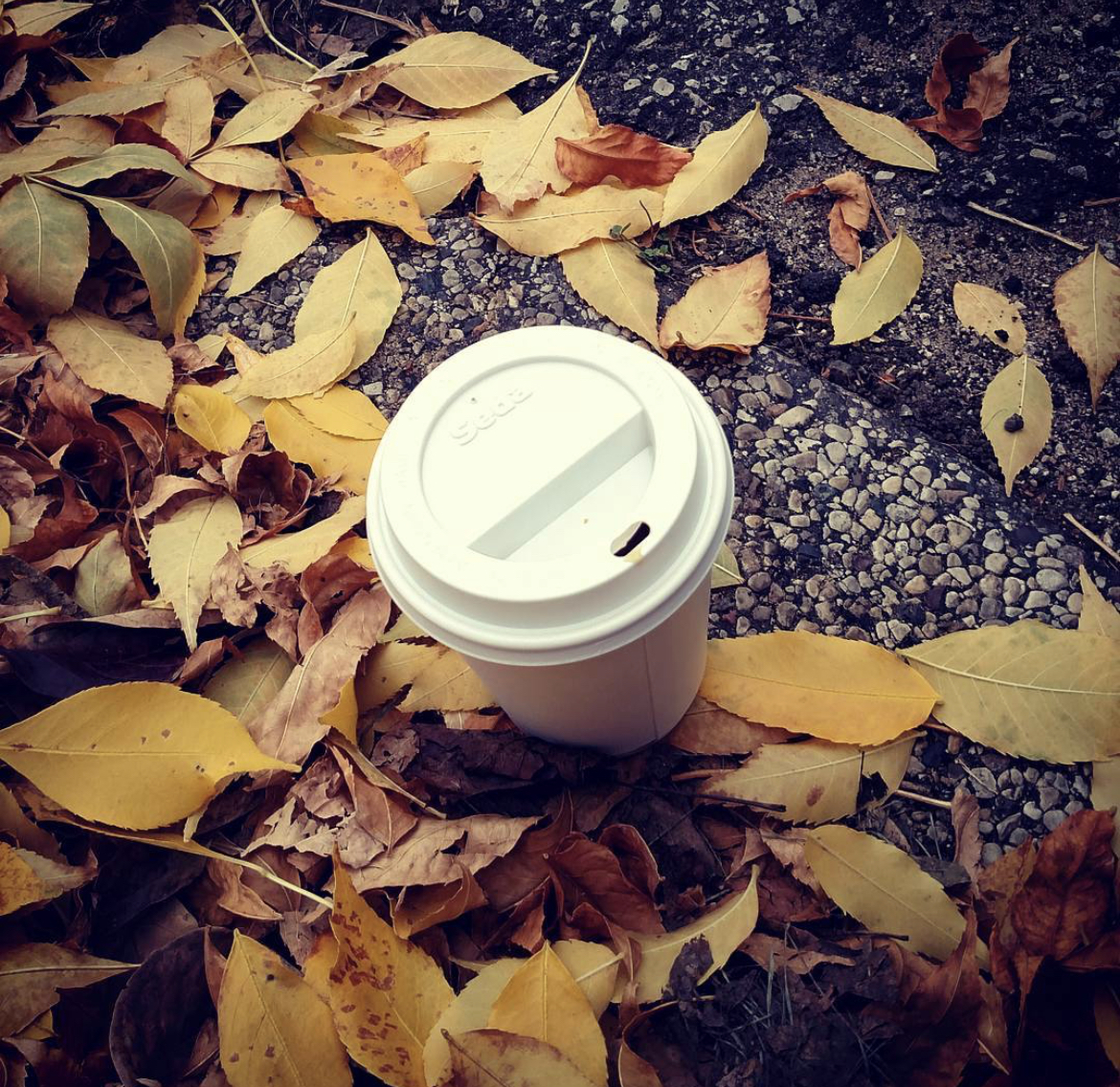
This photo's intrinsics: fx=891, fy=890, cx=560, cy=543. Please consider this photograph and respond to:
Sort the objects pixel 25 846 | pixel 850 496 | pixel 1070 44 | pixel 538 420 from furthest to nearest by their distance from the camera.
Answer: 1. pixel 1070 44
2. pixel 850 496
3. pixel 25 846
4. pixel 538 420

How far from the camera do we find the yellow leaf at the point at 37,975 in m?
1.09

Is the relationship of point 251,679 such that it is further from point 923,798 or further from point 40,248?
point 923,798

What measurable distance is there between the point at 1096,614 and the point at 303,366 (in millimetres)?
1281

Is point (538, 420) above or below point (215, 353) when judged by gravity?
above

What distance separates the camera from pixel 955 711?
1.23 metres

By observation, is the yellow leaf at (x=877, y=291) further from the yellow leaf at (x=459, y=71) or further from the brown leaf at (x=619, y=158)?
the yellow leaf at (x=459, y=71)

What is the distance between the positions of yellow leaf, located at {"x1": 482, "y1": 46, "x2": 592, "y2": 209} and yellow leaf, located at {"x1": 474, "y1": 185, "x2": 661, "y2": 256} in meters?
0.03

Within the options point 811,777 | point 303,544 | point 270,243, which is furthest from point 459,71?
point 811,777

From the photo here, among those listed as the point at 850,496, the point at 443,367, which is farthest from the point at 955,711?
the point at 443,367

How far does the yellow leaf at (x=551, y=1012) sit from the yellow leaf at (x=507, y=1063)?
0.02 m

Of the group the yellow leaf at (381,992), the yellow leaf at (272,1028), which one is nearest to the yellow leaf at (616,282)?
Result: the yellow leaf at (381,992)

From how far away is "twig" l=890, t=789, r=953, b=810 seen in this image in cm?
121

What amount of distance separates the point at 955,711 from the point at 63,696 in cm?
123

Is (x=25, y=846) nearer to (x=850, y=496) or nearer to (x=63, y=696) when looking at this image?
(x=63, y=696)
